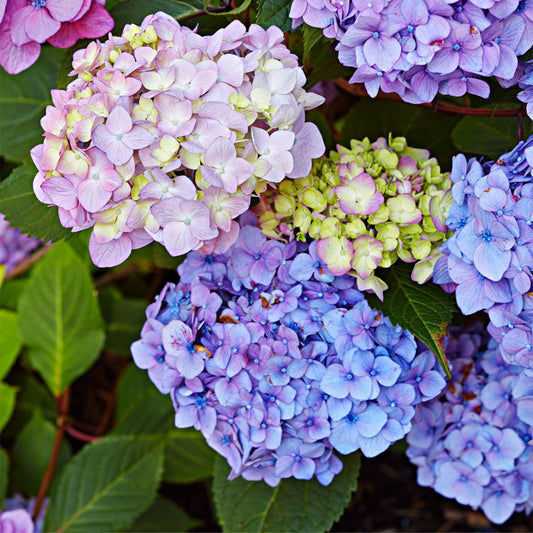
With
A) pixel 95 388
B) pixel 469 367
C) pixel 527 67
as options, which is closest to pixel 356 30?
pixel 527 67

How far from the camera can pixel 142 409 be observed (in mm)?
1343

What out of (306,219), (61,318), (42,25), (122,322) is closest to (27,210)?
(42,25)

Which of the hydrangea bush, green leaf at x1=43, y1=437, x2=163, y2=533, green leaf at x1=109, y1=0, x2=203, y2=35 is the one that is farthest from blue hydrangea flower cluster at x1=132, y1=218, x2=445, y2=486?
green leaf at x1=43, y1=437, x2=163, y2=533

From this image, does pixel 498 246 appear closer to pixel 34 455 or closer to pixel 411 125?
pixel 411 125

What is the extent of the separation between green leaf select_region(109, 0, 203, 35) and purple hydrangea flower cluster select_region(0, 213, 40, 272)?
0.64 meters

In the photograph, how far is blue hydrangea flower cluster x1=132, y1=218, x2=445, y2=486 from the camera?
77cm

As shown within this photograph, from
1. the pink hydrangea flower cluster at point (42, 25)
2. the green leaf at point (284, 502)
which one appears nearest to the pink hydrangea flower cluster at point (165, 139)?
the pink hydrangea flower cluster at point (42, 25)

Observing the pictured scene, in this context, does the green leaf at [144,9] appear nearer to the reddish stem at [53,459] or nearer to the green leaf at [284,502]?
the green leaf at [284,502]

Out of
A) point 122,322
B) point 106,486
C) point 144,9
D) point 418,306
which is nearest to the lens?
point 418,306

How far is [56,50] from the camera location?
1185 mm

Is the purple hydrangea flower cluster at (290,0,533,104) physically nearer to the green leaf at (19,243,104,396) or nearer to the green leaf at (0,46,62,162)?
the green leaf at (0,46,62,162)

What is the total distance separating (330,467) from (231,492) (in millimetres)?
156

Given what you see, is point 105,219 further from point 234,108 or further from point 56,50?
point 56,50

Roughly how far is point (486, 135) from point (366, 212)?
1.11 feet
